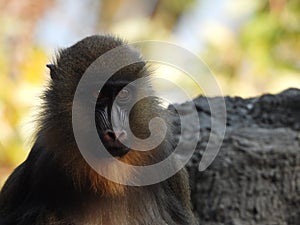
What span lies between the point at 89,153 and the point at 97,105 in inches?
8.9

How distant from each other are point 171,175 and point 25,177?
2.46 ft

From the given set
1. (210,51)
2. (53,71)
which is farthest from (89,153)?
(210,51)

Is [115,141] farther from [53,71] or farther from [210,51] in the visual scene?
[210,51]

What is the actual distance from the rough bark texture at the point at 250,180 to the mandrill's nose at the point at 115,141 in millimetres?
1455

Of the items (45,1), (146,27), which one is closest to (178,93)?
(146,27)

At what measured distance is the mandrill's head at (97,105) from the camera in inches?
150

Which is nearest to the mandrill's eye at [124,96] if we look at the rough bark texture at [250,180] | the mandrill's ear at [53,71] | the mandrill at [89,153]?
the mandrill at [89,153]

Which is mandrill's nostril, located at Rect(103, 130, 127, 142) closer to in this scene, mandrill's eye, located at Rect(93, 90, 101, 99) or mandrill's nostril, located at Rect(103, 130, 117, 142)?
mandrill's nostril, located at Rect(103, 130, 117, 142)

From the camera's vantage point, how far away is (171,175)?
427cm

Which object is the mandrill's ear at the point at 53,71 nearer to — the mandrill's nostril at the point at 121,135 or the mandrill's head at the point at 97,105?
the mandrill's head at the point at 97,105

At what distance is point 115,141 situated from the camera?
11.9ft

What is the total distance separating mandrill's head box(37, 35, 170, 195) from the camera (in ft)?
12.5

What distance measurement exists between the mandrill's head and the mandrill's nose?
0.14 feet

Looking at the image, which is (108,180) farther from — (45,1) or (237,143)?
(45,1)
